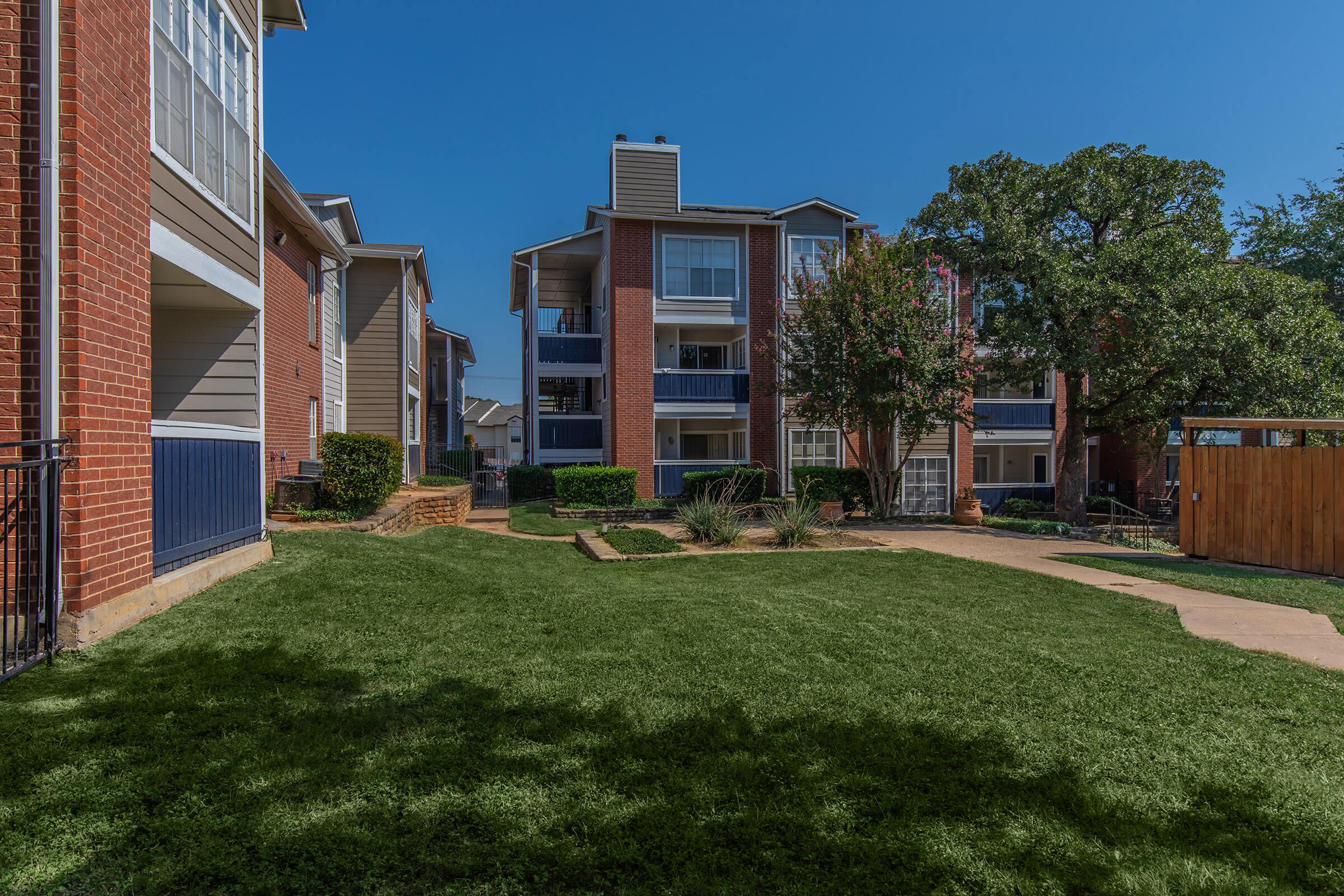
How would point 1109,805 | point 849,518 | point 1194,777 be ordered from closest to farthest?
point 1109,805, point 1194,777, point 849,518


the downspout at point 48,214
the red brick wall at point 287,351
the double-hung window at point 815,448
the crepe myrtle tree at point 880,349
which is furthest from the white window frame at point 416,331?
the downspout at point 48,214

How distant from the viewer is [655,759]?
11.1 ft

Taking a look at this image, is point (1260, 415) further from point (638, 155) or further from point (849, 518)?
point (638, 155)

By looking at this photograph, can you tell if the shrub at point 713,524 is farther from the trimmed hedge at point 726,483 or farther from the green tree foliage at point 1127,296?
the green tree foliage at point 1127,296

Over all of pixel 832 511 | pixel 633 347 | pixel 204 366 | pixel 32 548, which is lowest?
pixel 832 511

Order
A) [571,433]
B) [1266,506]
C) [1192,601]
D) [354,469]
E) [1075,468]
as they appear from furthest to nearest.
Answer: [571,433] < [1075,468] < [354,469] < [1266,506] < [1192,601]

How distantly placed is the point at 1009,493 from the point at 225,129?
24.2 meters

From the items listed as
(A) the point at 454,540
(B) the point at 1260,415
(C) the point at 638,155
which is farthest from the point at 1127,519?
(A) the point at 454,540

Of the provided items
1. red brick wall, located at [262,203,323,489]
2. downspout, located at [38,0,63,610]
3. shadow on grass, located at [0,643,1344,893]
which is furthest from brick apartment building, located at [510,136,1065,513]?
shadow on grass, located at [0,643,1344,893]

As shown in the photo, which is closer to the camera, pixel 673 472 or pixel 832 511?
pixel 832 511

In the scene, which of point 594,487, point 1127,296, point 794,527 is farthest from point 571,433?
point 1127,296

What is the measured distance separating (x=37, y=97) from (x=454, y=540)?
8.15m

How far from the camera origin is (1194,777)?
328cm

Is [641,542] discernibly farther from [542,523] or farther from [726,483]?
[726,483]
